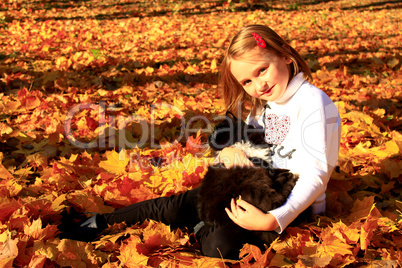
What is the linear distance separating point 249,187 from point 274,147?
0.42m

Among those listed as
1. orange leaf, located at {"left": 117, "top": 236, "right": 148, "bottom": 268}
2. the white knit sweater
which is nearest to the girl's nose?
the white knit sweater

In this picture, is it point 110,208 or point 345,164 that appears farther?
Answer: point 345,164

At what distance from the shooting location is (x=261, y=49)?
1841 millimetres

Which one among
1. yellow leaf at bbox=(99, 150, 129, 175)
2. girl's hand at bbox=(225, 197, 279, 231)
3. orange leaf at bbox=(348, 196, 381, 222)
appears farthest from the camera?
yellow leaf at bbox=(99, 150, 129, 175)

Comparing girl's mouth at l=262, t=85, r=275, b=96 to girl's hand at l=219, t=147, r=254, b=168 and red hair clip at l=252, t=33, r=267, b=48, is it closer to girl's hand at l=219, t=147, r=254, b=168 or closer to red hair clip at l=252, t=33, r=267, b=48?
red hair clip at l=252, t=33, r=267, b=48

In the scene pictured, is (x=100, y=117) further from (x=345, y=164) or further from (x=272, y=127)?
(x=345, y=164)

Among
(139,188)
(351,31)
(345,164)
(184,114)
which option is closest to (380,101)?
(345,164)

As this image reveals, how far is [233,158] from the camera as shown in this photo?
1875 mm

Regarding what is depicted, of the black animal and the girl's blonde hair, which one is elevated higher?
the girl's blonde hair

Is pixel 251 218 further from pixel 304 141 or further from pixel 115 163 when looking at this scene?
pixel 115 163

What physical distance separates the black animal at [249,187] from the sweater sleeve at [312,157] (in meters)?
0.05

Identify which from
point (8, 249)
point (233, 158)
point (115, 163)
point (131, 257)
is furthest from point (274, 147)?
point (8, 249)

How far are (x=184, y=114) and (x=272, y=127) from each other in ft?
5.67

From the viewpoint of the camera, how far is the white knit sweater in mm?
1645
